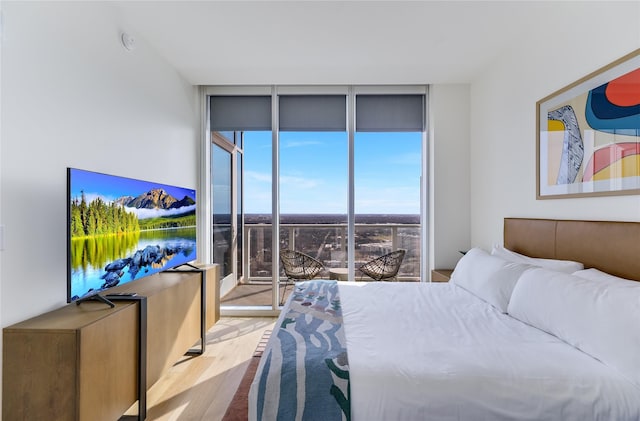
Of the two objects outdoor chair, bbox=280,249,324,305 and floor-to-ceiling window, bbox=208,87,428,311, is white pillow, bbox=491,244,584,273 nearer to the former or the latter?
floor-to-ceiling window, bbox=208,87,428,311

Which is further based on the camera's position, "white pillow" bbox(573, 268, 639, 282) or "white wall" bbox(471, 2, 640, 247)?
"white wall" bbox(471, 2, 640, 247)

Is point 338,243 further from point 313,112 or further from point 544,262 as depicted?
point 544,262

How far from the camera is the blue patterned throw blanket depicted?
1.22 meters

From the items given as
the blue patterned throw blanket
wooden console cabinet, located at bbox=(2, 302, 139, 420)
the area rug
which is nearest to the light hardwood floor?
the area rug

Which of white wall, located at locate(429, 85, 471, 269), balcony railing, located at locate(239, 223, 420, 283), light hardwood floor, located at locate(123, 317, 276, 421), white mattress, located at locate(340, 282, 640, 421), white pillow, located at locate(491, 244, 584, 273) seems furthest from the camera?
balcony railing, located at locate(239, 223, 420, 283)

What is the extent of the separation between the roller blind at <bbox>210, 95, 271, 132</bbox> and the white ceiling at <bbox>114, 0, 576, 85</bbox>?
16.4 inches

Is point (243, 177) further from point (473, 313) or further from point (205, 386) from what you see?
point (473, 313)

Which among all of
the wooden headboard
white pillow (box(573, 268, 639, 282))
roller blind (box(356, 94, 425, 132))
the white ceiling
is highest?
the white ceiling

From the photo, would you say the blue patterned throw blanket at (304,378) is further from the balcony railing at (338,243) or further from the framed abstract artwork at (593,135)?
the balcony railing at (338,243)

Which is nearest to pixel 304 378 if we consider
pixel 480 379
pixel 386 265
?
pixel 480 379

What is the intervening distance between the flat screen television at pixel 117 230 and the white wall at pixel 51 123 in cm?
22

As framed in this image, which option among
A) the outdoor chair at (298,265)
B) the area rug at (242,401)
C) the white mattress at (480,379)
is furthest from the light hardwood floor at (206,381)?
the white mattress at (480,379)

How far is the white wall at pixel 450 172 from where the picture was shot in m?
3.69

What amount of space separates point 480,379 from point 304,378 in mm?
692
